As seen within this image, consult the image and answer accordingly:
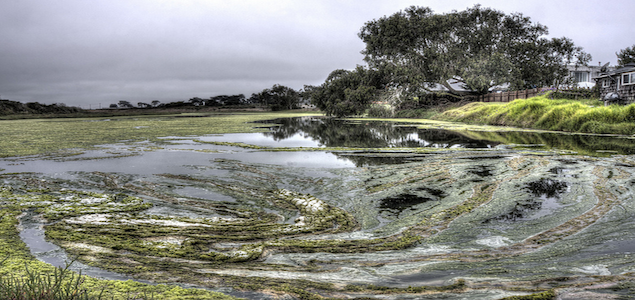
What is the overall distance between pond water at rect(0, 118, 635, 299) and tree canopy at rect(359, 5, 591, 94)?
803 inches

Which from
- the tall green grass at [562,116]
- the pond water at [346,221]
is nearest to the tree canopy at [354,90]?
the tall green grass at [562,116]

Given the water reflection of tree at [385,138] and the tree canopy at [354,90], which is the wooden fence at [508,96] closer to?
the tree canopy at [354,90]

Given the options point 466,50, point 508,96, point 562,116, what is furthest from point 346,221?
point 466,50

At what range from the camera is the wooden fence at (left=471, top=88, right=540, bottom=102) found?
21.7m

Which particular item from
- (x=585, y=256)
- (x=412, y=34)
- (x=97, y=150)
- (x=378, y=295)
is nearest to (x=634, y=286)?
(x=585, y=256)

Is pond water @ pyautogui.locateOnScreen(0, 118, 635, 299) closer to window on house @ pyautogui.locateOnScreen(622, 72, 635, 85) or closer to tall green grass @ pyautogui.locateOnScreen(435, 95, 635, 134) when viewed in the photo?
tall green grass @ pyautogui.locateOnScreen(435, 95, 635, 134)

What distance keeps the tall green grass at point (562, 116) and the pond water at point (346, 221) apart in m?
6.10

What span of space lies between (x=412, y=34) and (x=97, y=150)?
77.6 ft

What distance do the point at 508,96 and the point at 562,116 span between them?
11.2 meters

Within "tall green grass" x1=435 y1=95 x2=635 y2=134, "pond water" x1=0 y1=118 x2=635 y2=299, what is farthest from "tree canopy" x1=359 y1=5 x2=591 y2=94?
"pond water" x1=0 y1=118 x2=635 y2=299

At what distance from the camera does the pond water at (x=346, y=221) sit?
253cm

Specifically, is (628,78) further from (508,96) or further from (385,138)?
(385,138)

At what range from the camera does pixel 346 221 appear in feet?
12.3

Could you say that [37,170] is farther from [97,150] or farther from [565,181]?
[565,181]
